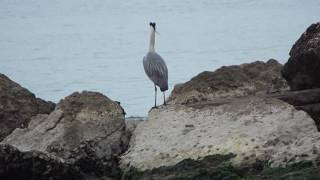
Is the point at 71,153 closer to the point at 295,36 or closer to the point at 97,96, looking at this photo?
the point at 97,96

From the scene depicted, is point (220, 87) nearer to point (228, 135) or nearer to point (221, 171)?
point (228, 135)

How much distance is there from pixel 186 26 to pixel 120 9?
9.75 meters

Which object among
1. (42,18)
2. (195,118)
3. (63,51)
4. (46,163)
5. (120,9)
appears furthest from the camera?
(120,9)

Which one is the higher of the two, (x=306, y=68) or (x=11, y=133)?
(x=306, y=68)

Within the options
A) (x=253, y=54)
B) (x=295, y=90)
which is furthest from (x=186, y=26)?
(x=295, y=90)

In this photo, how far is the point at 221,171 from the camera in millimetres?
8078

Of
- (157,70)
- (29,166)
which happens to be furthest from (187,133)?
(157,70)

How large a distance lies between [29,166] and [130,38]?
3176 centimetres

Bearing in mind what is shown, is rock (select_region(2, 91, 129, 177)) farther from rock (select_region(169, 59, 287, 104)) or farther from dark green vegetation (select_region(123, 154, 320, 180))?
rock (select_region(169, 59, 287, 104))

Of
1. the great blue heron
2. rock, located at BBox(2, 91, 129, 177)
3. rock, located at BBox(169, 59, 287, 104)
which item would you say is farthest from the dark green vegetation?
the great blue heron

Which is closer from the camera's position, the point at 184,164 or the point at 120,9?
the point at 184,164

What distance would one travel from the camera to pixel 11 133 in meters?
10.0

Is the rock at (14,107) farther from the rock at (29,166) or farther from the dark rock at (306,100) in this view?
the dark rock at (306,100)

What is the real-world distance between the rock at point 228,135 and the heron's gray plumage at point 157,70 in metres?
3.43
